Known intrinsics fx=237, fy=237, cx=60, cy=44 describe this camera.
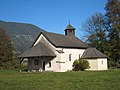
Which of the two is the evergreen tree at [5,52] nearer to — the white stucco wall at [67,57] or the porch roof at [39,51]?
the porch roof at [39,51]

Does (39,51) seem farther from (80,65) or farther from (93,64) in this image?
(93,64)

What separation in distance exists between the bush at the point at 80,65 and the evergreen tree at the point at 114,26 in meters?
12.0

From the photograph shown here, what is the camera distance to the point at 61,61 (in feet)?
150

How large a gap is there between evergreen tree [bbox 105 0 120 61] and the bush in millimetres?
12035

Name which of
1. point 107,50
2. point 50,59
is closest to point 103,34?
point 107,50

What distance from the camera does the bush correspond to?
1880 inches

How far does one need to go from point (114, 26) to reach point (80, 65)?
13.3 meters

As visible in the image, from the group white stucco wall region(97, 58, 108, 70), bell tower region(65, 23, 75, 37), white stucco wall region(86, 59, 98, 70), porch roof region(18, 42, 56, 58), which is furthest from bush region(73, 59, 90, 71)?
bell tower region(65, 23, 75, 37)

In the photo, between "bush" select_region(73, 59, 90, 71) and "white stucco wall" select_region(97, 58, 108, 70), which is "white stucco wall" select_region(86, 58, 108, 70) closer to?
"white stucco wall" select_region(97, 58, 108, 70)

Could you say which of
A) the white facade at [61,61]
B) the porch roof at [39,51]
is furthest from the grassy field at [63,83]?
the white facade at [61,61]

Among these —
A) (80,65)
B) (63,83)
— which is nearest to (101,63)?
(80,65)

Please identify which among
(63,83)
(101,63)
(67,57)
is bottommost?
(63,83)

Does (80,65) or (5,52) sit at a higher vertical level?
(5,52)

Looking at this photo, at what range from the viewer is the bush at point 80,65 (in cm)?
4775
